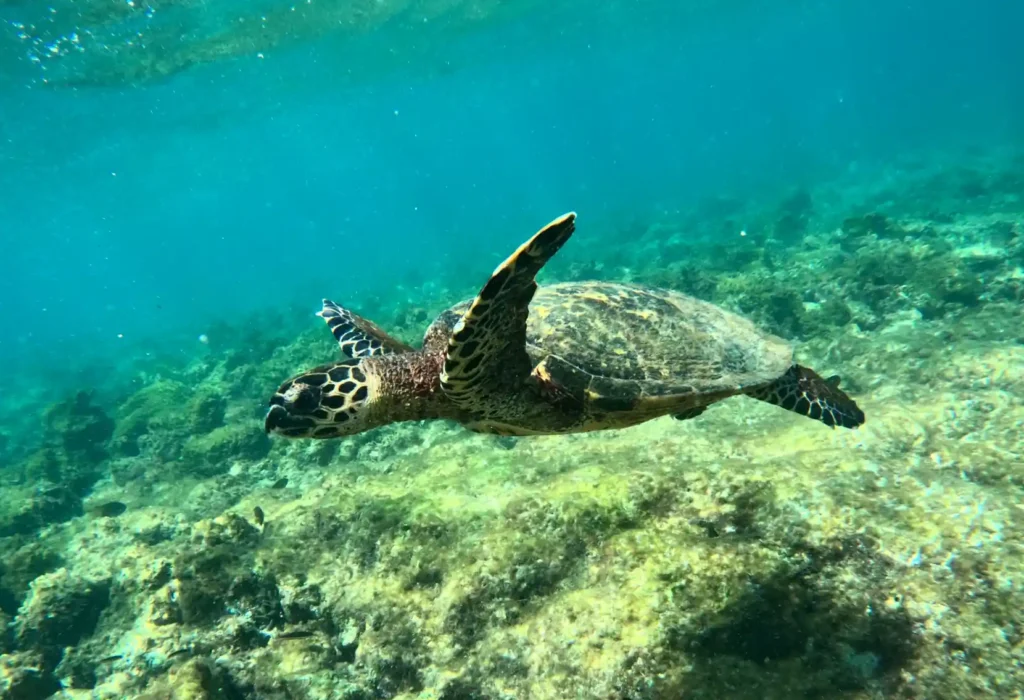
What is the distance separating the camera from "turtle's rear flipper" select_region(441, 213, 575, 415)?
7.22 feet

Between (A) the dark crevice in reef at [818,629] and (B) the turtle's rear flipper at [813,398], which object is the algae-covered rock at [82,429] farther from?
(B) the turtle's rear flipper at [813,398]

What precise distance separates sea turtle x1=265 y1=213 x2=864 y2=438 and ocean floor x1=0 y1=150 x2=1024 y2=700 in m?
0.67

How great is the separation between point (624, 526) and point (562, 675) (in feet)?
3.29

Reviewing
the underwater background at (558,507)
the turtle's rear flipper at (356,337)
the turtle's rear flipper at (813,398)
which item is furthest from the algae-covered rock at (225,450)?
the turtle's rear flipper at (813,398)

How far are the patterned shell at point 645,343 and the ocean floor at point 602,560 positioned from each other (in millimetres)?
746

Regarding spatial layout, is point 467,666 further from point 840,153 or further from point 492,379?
point 840,153

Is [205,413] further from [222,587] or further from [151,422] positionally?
[222,587]

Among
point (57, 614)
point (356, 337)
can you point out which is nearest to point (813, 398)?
point (356, 337)

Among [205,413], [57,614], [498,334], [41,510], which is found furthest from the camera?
[205,413]

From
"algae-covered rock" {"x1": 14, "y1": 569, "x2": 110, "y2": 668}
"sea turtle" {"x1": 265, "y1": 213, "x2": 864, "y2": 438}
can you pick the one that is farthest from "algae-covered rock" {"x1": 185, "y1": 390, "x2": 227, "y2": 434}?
"sea turtle" {"x1": 265, "y1": 213, "x2": 864, "y2": 438}

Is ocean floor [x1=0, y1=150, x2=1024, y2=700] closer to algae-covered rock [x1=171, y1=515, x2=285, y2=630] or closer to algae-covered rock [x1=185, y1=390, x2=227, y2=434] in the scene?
algae-covered rock [x1=171, y1=515, x2=285, y2=630]

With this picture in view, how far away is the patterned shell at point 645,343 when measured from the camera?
338 cm

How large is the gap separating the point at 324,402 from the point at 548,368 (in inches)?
51.9

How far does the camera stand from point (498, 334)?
2537 millimetres
